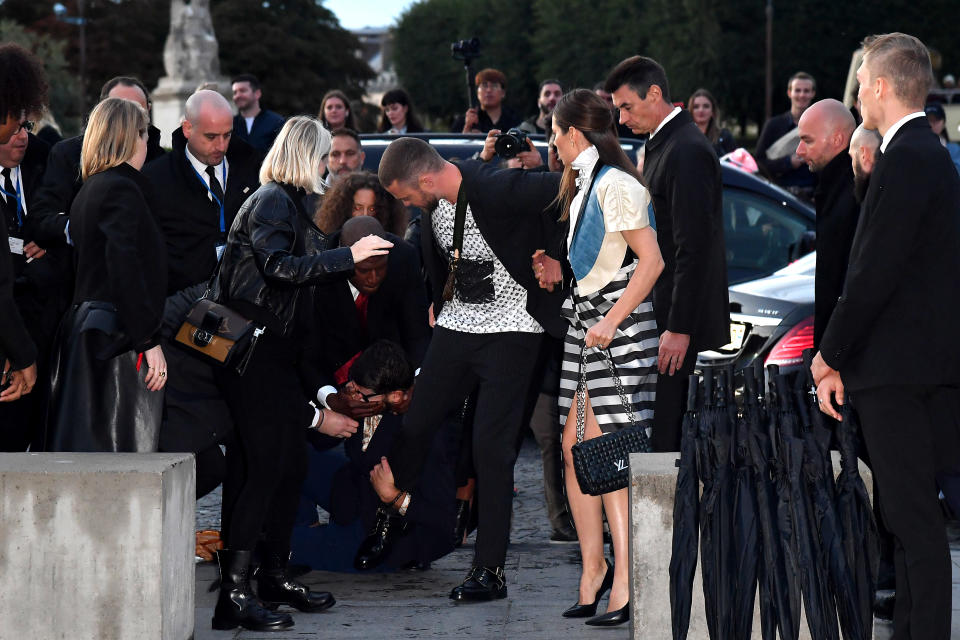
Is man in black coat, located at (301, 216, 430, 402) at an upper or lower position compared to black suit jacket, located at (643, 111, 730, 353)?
lower

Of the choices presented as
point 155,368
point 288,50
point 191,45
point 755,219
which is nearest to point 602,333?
point 155,368

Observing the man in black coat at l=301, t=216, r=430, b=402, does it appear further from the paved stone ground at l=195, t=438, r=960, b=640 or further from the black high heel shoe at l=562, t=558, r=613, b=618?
the black high heel shoe at l=562, t=558, r=613, b=618

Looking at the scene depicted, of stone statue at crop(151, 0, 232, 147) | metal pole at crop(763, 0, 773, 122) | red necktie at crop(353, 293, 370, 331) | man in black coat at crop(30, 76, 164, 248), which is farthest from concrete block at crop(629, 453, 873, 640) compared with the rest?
metal pole at crop(763, 0, 773, 122)

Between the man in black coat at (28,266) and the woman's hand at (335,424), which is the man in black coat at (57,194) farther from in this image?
the woman's hand at (335,424)

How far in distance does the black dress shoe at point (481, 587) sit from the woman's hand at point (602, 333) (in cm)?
108

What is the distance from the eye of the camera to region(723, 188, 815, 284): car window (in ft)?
29.3

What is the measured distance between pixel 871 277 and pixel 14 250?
3642 mm

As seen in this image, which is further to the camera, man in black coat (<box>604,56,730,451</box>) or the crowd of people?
man in black coat (<box>604,56,730,451</box>)

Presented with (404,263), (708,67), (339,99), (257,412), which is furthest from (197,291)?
(708,67)

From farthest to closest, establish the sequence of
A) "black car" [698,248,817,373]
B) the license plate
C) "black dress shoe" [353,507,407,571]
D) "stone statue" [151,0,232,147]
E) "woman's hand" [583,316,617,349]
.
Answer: "stone statue" [151,0,232,147] → the license plate → "black car" [698,248,817,373] → "black dress shoe" [353,507,407,571] → "woman's hand" [583,316,617,349]

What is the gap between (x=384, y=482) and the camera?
590cm

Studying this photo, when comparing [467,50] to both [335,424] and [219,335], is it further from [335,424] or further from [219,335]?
[219,335]

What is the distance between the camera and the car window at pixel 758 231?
8.92m

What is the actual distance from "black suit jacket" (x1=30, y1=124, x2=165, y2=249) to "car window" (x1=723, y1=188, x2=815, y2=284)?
399cm
